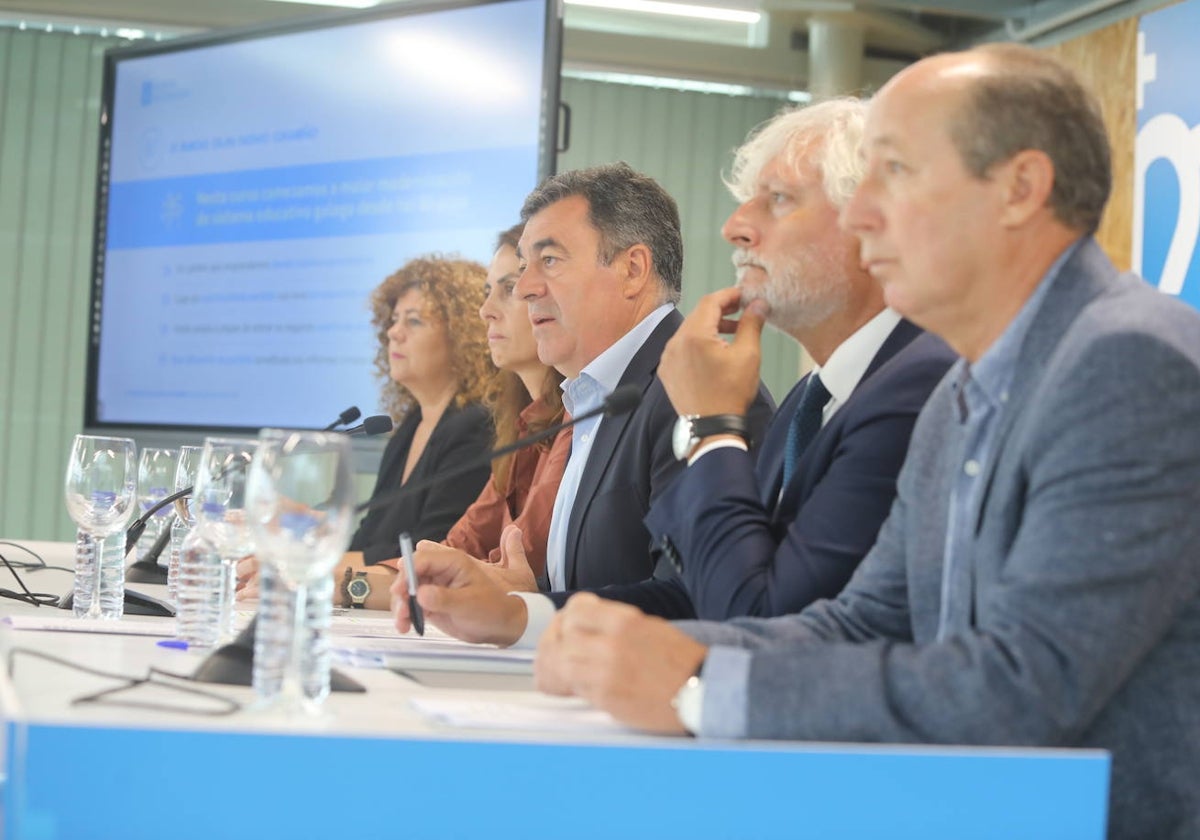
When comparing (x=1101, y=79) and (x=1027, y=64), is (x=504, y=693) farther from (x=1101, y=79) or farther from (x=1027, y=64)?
(x=1101, y=79)

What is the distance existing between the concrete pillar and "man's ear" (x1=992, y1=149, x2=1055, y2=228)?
578 centimetres

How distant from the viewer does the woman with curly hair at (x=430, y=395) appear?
3678mm

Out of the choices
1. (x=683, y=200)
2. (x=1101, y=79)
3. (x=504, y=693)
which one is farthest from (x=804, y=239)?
(x=683, y=200)

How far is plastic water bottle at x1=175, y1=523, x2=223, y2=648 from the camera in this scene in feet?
5.78

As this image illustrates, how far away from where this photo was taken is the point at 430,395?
416 cm

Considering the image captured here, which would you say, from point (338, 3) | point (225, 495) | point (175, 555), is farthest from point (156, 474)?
point (338, 3)

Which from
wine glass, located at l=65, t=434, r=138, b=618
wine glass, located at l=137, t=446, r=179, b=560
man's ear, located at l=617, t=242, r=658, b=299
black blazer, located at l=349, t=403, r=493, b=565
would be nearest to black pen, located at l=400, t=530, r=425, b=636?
wine glass, located at l=65, t=434, r=138, b=618

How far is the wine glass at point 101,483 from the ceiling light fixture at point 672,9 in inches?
208

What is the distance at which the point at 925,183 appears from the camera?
4.50ft

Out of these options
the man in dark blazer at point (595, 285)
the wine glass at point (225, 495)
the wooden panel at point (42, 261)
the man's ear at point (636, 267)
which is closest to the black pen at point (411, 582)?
the wine glass at point (225, 495)

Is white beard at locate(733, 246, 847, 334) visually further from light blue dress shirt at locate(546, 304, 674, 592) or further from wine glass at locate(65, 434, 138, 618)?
wine glass at locate(65, 434, 138, 618)

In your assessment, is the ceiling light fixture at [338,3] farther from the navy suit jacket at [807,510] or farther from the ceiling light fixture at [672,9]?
the navy suit jacket at [807,510]

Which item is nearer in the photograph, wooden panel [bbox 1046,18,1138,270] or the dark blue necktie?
the dark blue necktie

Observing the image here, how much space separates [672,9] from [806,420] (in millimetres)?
5319
